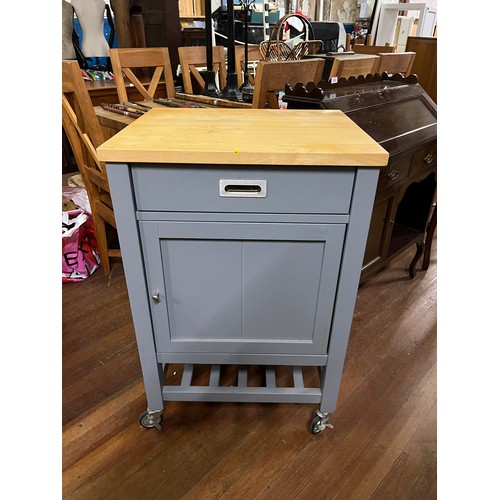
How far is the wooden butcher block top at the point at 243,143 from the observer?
739 mm

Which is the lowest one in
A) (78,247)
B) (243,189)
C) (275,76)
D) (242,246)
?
(78,247)

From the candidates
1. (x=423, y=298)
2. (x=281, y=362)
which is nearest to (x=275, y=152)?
(x=281, y=362)

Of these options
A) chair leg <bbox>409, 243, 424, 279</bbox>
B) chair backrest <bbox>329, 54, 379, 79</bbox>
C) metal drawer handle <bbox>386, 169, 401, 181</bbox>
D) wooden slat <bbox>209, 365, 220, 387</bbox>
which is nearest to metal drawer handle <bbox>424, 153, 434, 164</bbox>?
metal drawer handle <bbox>386, 169, 401, 181</bbox>

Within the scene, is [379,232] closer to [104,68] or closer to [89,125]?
[89,125]

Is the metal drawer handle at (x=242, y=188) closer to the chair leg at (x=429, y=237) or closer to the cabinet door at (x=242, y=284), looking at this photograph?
the cabinet door at (x=242, y=284)

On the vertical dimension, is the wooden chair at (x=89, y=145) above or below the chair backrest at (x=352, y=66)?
below

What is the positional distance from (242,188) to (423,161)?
116 centimetres

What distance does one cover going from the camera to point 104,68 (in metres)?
3.06

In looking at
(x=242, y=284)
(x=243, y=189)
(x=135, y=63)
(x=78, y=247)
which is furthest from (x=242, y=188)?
(x=135, y=63)

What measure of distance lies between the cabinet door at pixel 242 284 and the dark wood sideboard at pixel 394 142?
0.63m

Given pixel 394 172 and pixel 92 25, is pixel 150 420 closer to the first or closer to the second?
pixel 394 172

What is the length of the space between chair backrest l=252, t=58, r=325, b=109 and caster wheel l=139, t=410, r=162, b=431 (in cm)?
130

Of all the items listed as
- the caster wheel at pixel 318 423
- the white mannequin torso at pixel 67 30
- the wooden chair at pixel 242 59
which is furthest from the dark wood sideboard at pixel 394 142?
the white mannequin torso at pixel 67 30

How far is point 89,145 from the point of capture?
153 centimetres
